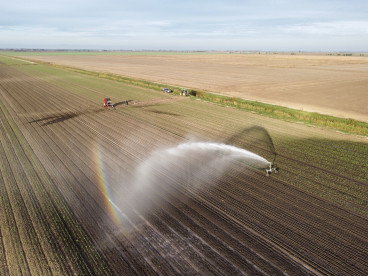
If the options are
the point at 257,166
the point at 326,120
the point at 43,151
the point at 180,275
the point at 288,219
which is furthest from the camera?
the point at 326,120

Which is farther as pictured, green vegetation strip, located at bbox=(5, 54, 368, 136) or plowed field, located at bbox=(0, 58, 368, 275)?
green vegetation strip, located at bbox=(5, 54, 368, 136)

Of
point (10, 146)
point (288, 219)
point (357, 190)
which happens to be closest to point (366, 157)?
point (357, 190)

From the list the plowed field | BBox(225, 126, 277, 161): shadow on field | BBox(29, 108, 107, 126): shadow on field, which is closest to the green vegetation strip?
the plowed field

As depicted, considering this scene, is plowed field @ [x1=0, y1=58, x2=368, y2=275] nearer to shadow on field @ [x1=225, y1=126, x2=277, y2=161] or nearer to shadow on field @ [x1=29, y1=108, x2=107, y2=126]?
shadow on field @ [x1=225, y1=126, x2=277, y2=161]

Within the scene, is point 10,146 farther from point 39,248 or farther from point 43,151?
point 39,248

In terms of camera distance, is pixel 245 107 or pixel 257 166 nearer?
pixel 257 166

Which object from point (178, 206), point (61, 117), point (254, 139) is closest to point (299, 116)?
point (254, 139)

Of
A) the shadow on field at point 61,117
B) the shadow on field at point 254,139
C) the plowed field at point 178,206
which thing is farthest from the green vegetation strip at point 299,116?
the shadow on field at point 61,117

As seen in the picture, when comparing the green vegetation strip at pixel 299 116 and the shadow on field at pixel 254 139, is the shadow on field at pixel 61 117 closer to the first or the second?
the green vegetation strip at pixel 299 116
